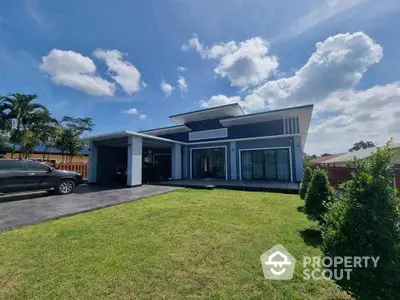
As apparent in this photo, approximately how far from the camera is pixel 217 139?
1534cm

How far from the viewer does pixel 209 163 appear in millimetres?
15820

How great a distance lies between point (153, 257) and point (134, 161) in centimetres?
860

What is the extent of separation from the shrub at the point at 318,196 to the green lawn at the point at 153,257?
Result: 0.45 meters

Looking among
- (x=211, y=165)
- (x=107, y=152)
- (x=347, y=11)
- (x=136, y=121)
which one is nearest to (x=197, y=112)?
(x=211, y=165)

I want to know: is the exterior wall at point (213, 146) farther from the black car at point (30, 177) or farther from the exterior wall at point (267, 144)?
the black car at point (30, 177)

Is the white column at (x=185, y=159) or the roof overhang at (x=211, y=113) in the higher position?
the roof overhang at (x=211, y=113)

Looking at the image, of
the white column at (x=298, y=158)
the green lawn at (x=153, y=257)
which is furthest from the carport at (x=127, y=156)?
the white column at (x=298, y=158)

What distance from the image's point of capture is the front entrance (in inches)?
595

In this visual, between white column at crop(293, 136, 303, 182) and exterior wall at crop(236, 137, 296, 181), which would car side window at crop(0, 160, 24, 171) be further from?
white column at crop(293, 136, 303, 182)

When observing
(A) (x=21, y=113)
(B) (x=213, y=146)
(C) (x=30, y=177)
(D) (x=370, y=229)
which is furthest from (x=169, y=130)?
(D) (x=370, y=229)

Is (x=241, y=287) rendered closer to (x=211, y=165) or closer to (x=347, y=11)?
(x=347, y=11)

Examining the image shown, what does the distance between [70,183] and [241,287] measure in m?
9.95

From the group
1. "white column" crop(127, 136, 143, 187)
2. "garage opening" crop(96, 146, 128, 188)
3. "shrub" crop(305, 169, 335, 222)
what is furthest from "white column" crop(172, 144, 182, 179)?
"shrub" crop(305, 169, 335, 222)

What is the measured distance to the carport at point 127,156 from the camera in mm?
11078
